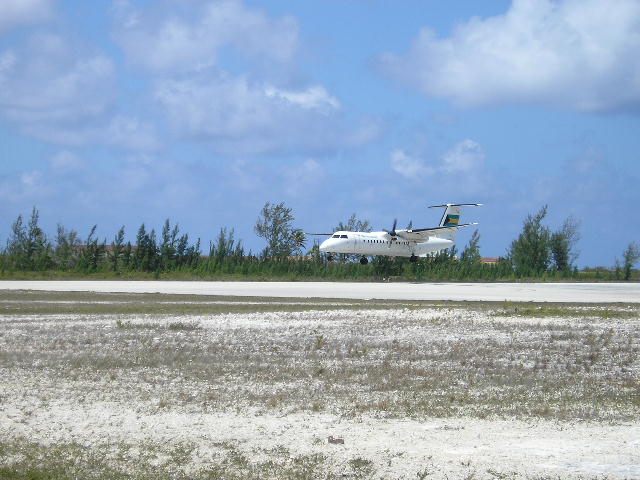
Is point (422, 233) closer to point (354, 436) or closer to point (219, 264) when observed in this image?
point (219, 264)

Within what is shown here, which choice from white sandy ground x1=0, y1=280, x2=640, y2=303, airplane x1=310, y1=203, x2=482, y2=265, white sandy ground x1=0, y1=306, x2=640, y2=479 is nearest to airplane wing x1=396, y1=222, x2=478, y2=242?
airplane x1=310, y1=203, x2=482, y2=265

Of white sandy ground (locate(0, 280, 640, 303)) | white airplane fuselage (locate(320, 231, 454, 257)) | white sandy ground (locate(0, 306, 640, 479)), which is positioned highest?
white airplane fuselage (locate(320, 231, 454, 257))

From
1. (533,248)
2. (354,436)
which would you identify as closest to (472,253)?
(533,248)

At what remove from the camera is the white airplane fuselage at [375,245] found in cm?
6812

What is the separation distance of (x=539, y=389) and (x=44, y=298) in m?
25.8

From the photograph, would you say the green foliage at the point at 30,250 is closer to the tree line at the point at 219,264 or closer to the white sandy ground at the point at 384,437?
the tree line at the point at 219,264

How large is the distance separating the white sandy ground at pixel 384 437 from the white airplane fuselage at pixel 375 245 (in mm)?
57372

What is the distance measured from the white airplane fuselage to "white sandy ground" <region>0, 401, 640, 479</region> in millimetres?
57372

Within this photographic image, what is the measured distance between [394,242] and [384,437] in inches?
2445

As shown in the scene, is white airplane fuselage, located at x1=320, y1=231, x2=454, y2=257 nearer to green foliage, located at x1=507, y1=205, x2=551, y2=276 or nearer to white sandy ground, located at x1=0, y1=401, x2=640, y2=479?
green foliage, located at x1=507, y1=205, x2=551, y2=276

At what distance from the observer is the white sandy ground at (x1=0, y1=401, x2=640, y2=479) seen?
798 centimetres

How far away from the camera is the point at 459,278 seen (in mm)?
71812

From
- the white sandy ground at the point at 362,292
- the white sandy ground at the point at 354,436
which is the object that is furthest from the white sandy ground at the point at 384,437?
the white sandy ground at the point at 362,292

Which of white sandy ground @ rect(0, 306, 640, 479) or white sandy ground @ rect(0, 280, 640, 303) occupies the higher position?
white sandy ground @ rect(0, 280, 640, 303)
